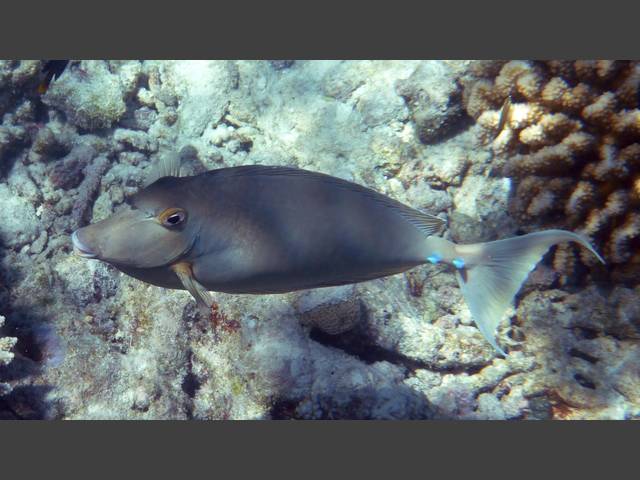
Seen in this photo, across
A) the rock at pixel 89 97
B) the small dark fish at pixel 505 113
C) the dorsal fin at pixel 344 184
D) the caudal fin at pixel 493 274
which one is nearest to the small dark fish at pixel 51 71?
the rock at pixel 89 97

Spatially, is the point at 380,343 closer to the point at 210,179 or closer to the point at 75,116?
the point at 210,179

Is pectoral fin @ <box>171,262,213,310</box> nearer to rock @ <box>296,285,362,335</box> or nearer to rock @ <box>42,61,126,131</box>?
rock @ <box>296,285,362,335</box>

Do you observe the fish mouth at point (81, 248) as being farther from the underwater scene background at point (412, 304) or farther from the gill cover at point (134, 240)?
the underwater scene background at point (412, 304)

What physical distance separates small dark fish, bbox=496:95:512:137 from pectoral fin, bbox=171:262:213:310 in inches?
132

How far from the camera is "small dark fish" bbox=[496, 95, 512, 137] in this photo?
408 centimetres

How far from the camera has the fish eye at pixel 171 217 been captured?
2.21 metres

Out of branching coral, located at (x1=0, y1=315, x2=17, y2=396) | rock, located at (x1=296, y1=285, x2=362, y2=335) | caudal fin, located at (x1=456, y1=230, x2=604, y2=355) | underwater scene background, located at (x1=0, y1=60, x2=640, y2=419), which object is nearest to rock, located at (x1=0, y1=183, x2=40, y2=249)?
underwater scene background, located at (x1=0, y1=60, x2=640, y2=419)

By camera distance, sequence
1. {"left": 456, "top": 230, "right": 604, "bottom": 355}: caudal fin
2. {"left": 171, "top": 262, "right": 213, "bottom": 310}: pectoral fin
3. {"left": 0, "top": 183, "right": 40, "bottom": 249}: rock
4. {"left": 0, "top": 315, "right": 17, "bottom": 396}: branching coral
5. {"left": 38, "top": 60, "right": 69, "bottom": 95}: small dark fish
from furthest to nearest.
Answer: {"left": 38, "top": 60, "right": 69, "bottom": 95}: small dark fish < {"left": 0, "top": 183, "right": 40, "bottom": 249}: rock < {"left": 0, "top": 315, "right": 17, "bottom": 396}: branching coral < {"left": 456, "top": 230, "right": 604, "bottom": 355}: caudal fin < {"left": 171, "top": 262, "right": 213, "bottom": 310}: pectoral fin

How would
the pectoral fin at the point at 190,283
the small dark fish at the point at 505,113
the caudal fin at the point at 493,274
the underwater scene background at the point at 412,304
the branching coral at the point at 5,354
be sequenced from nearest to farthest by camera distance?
the pectoral fin at the point at 190,283 → the caudal fin at the point at 493,274 → the branching coral at the point at 5,354 → the underwater scene background at the point at 412,304 → the small dark fish at the point at 505,113

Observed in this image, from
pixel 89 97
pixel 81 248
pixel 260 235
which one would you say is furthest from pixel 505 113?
pixel 89 97

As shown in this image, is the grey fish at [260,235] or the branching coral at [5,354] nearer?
the grey fish at [260,235]

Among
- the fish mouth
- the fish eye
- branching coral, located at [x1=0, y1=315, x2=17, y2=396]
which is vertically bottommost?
branching coral, located at [x1=0, y1=315, x2=17, y2=396]

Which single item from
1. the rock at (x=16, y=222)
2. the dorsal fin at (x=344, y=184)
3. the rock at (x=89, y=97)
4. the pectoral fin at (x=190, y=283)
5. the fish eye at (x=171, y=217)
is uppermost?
the rock at (x=89, y=97)

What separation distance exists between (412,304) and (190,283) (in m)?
2.48
